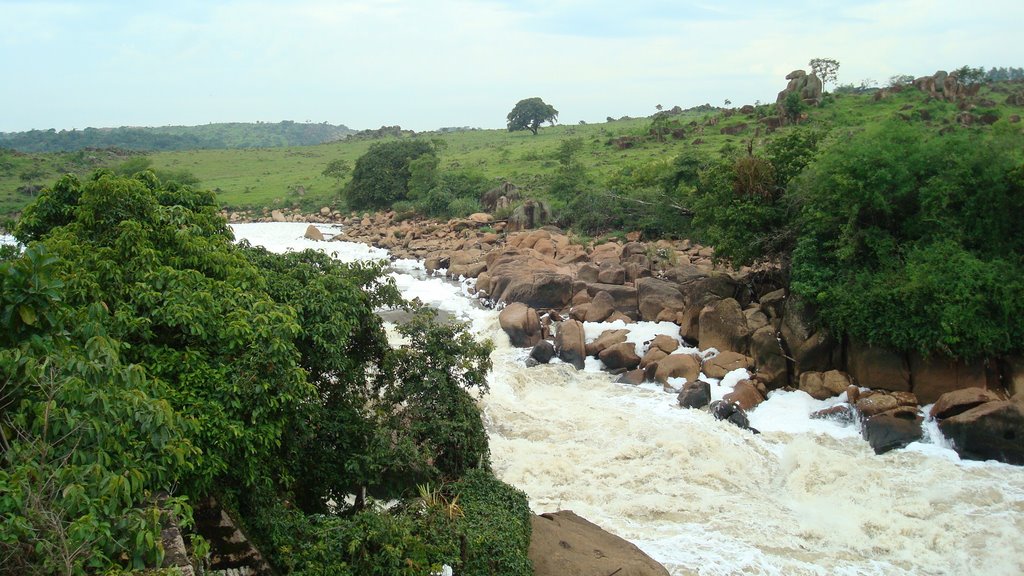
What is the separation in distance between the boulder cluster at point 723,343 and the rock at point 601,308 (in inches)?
1.4

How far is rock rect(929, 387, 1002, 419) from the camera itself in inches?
587

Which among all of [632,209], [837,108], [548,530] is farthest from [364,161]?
[548,530]

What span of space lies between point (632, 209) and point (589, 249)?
3822mm

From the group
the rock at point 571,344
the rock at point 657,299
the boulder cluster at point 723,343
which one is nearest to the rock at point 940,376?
the boulder cluster at point 723,343

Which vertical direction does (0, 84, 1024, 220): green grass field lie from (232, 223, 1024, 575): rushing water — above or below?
above

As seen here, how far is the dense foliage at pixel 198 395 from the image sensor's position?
530cm

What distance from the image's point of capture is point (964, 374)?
1584 centimetres

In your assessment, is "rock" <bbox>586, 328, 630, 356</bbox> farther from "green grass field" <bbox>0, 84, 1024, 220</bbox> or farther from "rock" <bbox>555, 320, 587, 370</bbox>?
"green grass field" <bbox>0, 84, 1024, 220</bbox>

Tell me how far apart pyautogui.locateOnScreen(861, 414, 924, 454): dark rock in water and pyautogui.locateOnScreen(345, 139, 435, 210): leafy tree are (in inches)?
1456

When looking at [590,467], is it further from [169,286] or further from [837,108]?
[837,108]

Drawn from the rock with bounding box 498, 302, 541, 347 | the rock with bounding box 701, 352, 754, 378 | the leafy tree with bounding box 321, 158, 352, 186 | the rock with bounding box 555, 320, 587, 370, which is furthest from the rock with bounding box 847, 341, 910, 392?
the leafy tree with bounding box 321, 158, 352, 186

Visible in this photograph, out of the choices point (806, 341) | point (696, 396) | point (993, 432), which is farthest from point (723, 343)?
point (993, 432)

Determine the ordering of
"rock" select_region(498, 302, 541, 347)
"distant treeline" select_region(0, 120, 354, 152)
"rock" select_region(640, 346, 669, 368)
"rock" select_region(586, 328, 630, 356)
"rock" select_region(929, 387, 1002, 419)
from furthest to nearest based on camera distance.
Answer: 1. "distant treeline" select_region(0, 120, 354, 152)
2. "rock" select_region(498, 302, 541, 347)
3. "rock" select_region(586, 328, 630, 356)
4. "rock" select_region(640, 346, 669, 368)
5. "rock" select_region(929, 387, 1002, 419)

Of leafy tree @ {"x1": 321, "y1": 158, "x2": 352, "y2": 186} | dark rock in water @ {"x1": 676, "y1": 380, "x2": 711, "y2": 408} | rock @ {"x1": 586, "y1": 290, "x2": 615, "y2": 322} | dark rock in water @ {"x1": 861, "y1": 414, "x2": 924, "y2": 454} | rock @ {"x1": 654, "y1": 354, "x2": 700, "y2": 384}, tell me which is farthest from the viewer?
leafy tree @ {"x1": 321, "y1": 158, "x2": 352, "y2": 186}
